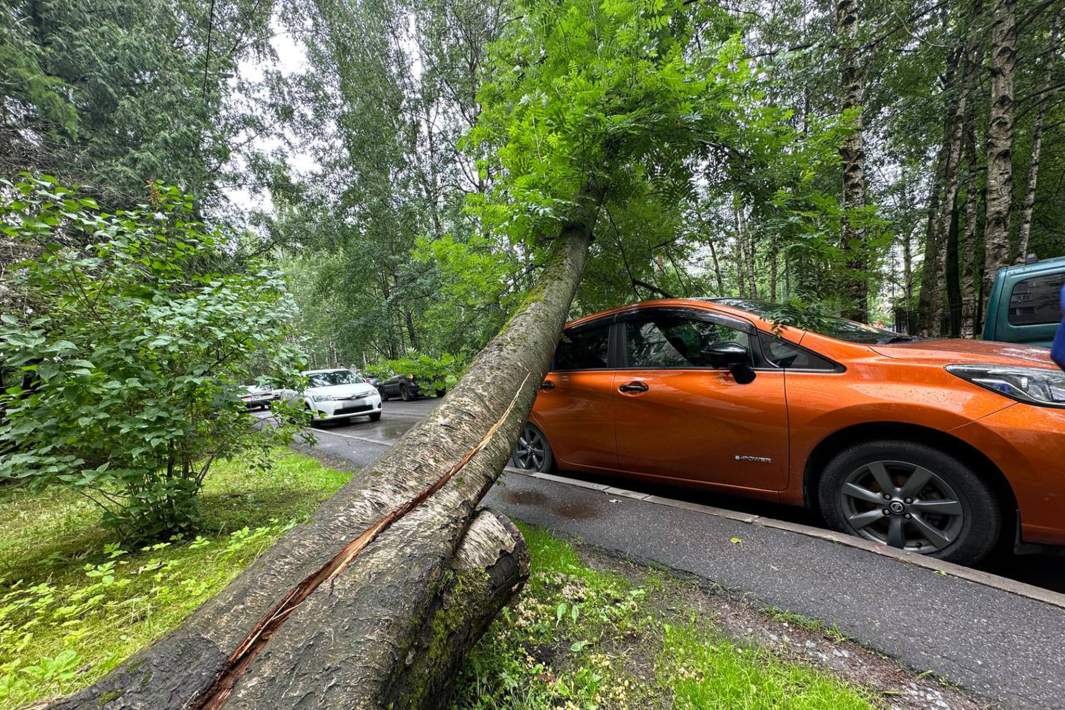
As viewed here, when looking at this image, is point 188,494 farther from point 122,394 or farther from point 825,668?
point 825,668

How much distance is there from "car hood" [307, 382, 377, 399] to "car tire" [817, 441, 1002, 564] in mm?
10125

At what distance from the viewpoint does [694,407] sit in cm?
278

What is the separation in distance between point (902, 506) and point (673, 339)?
5.40ft

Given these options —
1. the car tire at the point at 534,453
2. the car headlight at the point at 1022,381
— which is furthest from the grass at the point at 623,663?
the car tire at the point at 534,453

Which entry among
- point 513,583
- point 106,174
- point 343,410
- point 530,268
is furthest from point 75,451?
point 106,174

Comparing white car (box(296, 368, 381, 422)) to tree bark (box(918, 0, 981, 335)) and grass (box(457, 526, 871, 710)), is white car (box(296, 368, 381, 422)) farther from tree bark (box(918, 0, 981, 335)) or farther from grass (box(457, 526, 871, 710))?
tree bark (box(918, 0, 981, 335))

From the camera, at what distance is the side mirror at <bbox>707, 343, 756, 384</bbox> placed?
2.60 meters

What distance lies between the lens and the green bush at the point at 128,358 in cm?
210

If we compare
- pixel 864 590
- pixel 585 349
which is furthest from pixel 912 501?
pixel 585 349

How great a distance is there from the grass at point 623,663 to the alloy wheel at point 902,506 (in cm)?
129

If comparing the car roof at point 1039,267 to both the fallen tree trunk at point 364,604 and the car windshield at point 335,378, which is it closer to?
the fallen tree trunk at point 364,604

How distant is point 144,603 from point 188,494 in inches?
39.2

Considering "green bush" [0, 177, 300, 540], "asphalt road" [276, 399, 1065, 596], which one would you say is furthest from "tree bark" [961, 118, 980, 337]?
"green bush" [0, 177, 300, 540]

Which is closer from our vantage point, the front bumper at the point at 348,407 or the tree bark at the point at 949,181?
the tree bark at the point at 949,181
